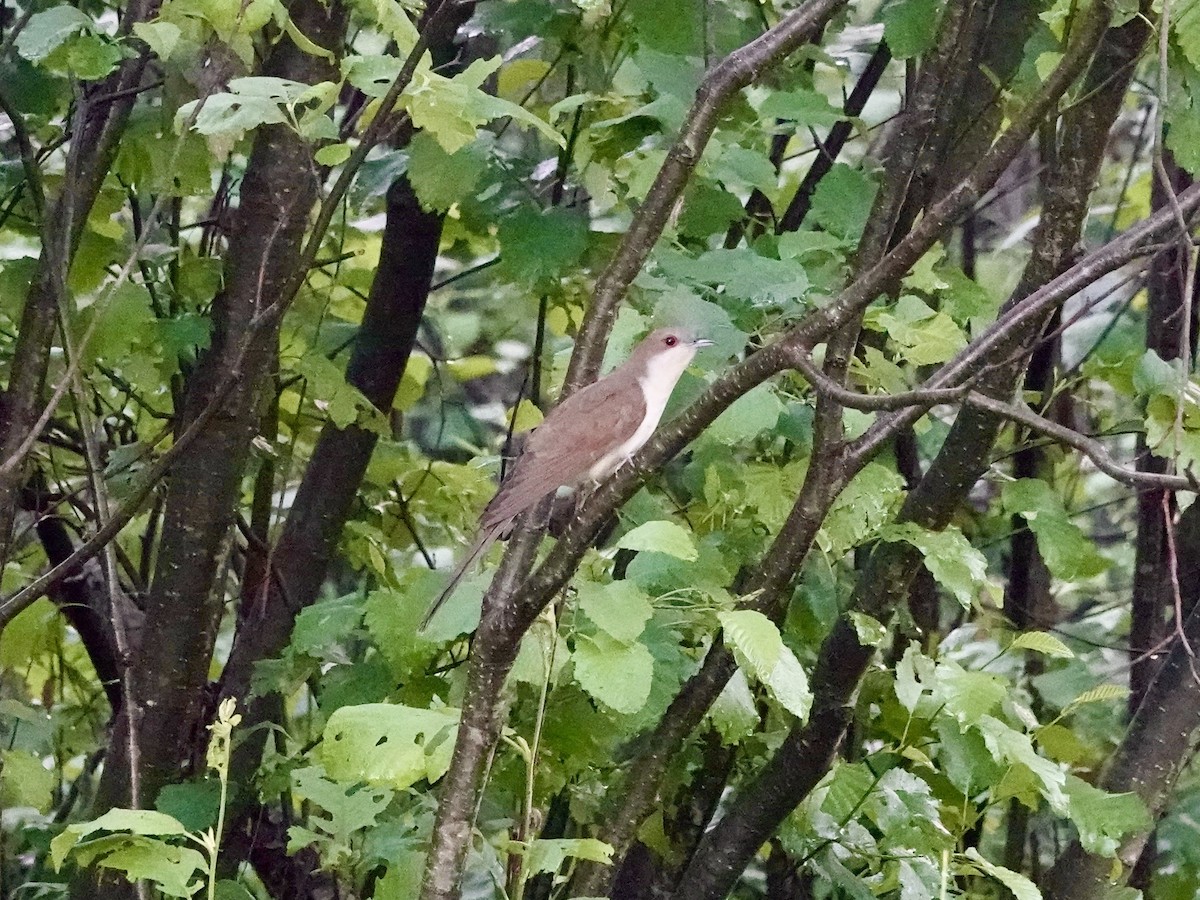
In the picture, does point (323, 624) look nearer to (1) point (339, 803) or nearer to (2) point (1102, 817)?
(1) point (339, 803)

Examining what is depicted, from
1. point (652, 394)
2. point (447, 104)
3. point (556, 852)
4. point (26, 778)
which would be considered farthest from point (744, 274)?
point (26, 778)

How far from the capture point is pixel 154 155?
7.02 feet

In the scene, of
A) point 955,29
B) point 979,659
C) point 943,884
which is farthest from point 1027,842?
point 955,29

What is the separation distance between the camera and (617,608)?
5.19 feet

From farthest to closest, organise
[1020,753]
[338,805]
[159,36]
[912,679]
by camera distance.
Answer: [912,679]
[338,805]
[1020,753]
[159,36]

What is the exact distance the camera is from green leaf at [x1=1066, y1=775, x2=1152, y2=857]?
6.38 feet

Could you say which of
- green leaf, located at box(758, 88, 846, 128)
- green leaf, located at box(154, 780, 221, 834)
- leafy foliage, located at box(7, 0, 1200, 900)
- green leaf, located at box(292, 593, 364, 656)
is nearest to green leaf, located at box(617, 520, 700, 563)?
leafy foliage, located at box(7, 0, 1200, 900)

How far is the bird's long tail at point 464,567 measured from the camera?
6.20ft

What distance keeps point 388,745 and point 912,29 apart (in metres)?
1.42

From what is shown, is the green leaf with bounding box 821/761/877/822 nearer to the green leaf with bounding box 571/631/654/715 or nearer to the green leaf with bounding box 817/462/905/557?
the green leaf with bounding box 817/462/905/557

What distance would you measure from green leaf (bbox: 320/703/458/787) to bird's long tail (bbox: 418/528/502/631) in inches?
12.5

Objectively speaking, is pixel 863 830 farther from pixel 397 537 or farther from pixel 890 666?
pixel 397 537

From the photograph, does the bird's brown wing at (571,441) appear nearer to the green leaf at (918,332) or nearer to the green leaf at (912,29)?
the green leaf at (918,332)

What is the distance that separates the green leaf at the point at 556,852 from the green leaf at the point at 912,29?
53.8 inches
